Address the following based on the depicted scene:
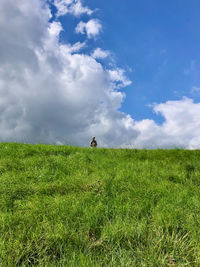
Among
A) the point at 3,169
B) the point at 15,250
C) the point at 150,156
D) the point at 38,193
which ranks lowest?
the point at 15,250

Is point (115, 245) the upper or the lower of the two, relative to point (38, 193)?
lower

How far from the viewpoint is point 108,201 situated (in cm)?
470

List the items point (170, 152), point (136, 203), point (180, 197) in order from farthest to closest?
1. point (170, 152)
2. point (180, 197)
3. point (136, 203)

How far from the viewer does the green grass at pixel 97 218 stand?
9.27 ft

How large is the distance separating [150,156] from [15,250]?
8.79 meters

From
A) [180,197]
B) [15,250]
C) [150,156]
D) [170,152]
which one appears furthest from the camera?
[170,152]

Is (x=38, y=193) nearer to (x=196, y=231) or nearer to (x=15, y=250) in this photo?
(x=15, y=250)

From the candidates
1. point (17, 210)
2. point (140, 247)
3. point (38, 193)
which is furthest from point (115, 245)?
point (38, 193)

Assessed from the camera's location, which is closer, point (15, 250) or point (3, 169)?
point (15, 250)

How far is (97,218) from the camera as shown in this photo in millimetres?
3771

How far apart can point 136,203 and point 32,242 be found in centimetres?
230

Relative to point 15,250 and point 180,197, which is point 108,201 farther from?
point 15,250

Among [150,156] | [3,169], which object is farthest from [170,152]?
[3,169]

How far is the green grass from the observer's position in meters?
2.83
